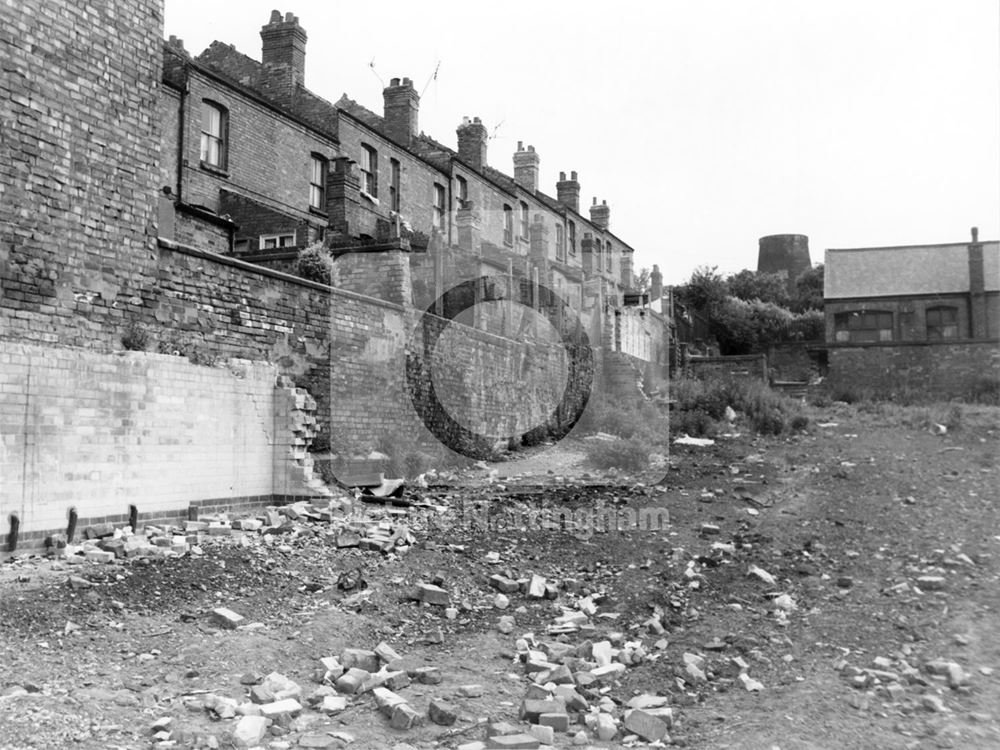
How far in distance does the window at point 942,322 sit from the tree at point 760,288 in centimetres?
1325

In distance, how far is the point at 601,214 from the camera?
42.4 m

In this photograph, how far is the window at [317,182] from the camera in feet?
73.4

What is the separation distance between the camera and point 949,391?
28.2m

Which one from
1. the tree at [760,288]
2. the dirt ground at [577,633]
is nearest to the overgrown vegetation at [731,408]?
the dirt ground at [577,633]

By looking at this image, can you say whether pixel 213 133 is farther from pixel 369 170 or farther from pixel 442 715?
pixel 442 715

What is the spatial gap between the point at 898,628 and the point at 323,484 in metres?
7.71

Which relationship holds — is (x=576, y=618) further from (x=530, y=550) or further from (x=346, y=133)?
(x=346, y=133)

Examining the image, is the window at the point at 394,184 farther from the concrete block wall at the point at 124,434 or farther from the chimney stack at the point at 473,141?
the concrete block wall at the point at 124,434

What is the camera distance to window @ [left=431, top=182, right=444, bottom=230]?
1115 inches

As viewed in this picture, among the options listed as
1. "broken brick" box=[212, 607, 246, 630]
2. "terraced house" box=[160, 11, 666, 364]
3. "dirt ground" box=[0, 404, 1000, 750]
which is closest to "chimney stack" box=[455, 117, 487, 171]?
"terraced house" box=[160, 11, 666, 364]

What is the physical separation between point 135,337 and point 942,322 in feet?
113

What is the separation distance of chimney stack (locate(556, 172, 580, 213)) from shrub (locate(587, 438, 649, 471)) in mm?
25142

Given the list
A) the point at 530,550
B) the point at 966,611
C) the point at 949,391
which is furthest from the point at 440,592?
the point at 949,391

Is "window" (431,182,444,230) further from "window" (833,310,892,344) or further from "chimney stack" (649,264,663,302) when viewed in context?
"window" (833,310,892,344)
